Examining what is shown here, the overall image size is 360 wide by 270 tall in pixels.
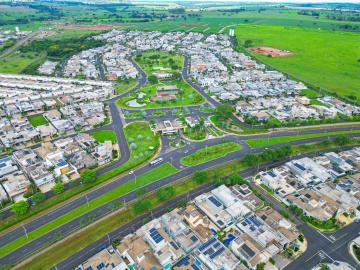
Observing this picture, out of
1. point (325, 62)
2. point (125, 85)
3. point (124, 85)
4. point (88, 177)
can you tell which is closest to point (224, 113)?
point (88, 177)

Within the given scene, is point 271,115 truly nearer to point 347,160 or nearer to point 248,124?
point 248,124

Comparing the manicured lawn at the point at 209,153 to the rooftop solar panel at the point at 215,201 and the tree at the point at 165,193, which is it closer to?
the tree at the point at 165,193

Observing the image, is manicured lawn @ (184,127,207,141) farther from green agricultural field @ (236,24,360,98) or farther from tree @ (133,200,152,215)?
green agricultural field @ (236,24,360,98)

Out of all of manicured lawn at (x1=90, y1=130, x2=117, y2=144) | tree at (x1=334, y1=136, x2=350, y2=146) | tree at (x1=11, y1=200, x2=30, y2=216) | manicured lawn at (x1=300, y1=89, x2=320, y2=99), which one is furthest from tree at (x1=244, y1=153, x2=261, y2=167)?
manicured lawn at (x1=300, y1=89, x2=320, y2=99)

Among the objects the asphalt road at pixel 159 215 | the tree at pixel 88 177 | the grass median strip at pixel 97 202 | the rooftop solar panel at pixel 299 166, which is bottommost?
the asphalt road at pixel 159 215

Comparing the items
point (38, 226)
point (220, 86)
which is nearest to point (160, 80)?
point (220, 86)

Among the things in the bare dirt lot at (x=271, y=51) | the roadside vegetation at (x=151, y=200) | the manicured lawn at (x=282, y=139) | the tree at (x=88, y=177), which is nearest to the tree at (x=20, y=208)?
the roadside vegetation at (x=151, y=200)
